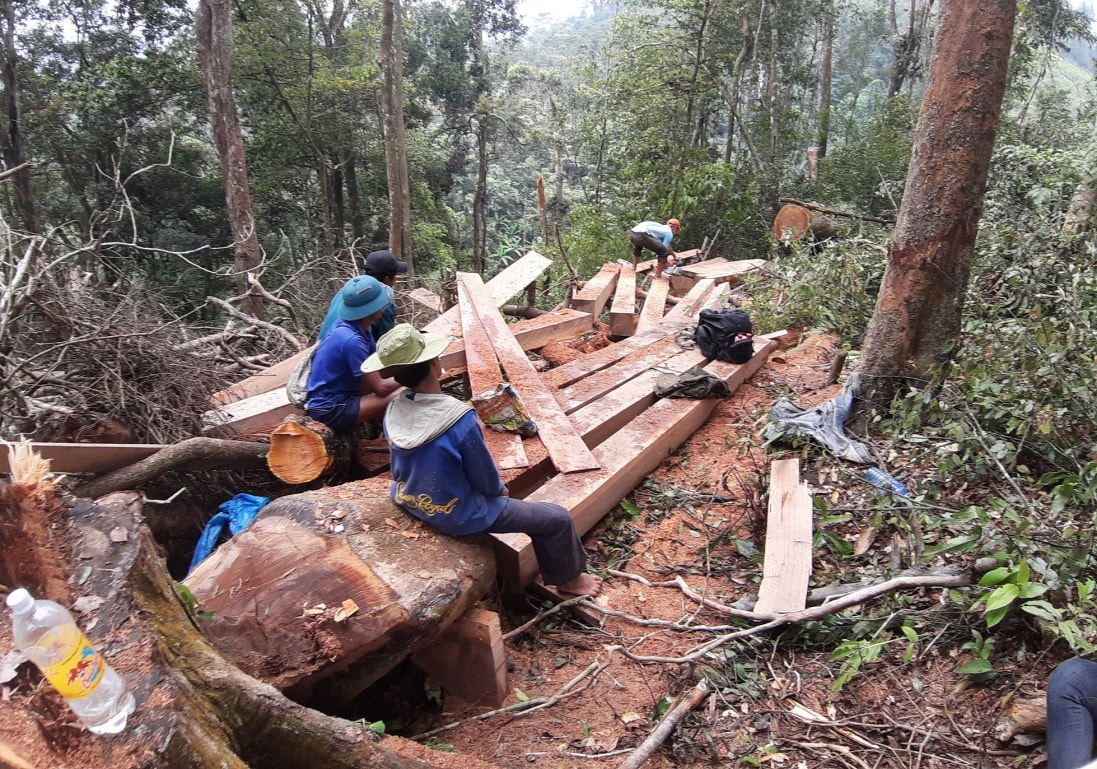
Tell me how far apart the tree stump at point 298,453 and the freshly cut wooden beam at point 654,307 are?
4.11 m

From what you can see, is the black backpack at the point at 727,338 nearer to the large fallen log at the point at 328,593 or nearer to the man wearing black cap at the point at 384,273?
the man wearing black cap at the point at 384,273

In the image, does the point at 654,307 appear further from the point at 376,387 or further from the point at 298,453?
the point at 298,453

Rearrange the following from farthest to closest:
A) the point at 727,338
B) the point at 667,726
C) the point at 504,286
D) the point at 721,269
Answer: the point at 721,269
the point at 504,286
the point at 727,338
the point at 667,726

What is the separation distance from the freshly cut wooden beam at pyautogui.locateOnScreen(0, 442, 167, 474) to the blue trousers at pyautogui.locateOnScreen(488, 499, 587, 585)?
6.22ft

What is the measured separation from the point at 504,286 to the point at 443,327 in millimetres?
1639

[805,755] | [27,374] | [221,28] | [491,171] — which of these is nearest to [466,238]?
[491,171]

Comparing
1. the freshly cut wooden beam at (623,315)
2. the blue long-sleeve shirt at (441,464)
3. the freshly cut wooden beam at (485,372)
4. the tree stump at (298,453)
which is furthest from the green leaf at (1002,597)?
the freshly cut wooden beam at (623,315)

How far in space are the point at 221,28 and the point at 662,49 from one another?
916cm

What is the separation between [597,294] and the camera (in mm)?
7867

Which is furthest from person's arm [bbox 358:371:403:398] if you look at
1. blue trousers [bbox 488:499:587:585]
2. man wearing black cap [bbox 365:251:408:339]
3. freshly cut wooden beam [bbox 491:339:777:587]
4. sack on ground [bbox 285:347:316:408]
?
blue trousers [bbox 488:499:587:585]

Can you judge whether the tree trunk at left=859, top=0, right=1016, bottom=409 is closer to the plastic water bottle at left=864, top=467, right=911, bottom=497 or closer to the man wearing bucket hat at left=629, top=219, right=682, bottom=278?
the plastic water bottle at left=864, top=467, right=911, bottom=497

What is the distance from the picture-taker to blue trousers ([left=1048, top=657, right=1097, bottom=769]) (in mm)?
2033

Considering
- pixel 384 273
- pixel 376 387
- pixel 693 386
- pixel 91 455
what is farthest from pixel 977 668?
pixel 91 455

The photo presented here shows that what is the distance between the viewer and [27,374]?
3447 millimetres
